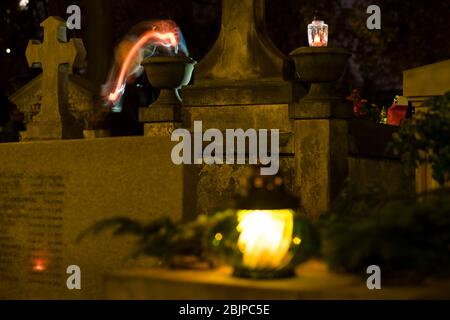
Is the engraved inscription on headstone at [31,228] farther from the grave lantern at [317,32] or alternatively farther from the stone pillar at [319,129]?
the grave lantern at [317,32]

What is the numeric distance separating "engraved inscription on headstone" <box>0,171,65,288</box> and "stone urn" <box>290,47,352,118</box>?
8.69 ft

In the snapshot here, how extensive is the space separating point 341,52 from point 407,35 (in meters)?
17.0

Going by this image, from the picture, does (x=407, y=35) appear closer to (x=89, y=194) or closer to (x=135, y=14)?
(x=135, y=14)

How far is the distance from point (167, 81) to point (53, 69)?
166 centimetres

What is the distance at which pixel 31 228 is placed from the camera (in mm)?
8438

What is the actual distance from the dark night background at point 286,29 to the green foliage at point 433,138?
57.0ft

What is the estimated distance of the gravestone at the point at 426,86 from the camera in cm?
772

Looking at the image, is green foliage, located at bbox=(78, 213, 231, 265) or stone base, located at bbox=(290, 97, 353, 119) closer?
green foliage, located at bbox=(78, 213, 231, 265)

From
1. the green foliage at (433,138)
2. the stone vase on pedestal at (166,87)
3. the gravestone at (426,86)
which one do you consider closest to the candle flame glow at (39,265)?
the stone vase on pedestal at (166,87)

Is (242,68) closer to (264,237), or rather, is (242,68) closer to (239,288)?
(264,237)

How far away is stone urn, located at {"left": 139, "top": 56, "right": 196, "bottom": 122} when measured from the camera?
34.7 ft

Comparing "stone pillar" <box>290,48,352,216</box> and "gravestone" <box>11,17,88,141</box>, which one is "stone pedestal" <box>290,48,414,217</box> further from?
"gravestone" <box>11,17,88,141</box>

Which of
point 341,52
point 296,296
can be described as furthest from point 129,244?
point 296,296

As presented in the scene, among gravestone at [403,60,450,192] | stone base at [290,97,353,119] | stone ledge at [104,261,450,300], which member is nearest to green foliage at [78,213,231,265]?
stone ledge at [104,261,450,300]
